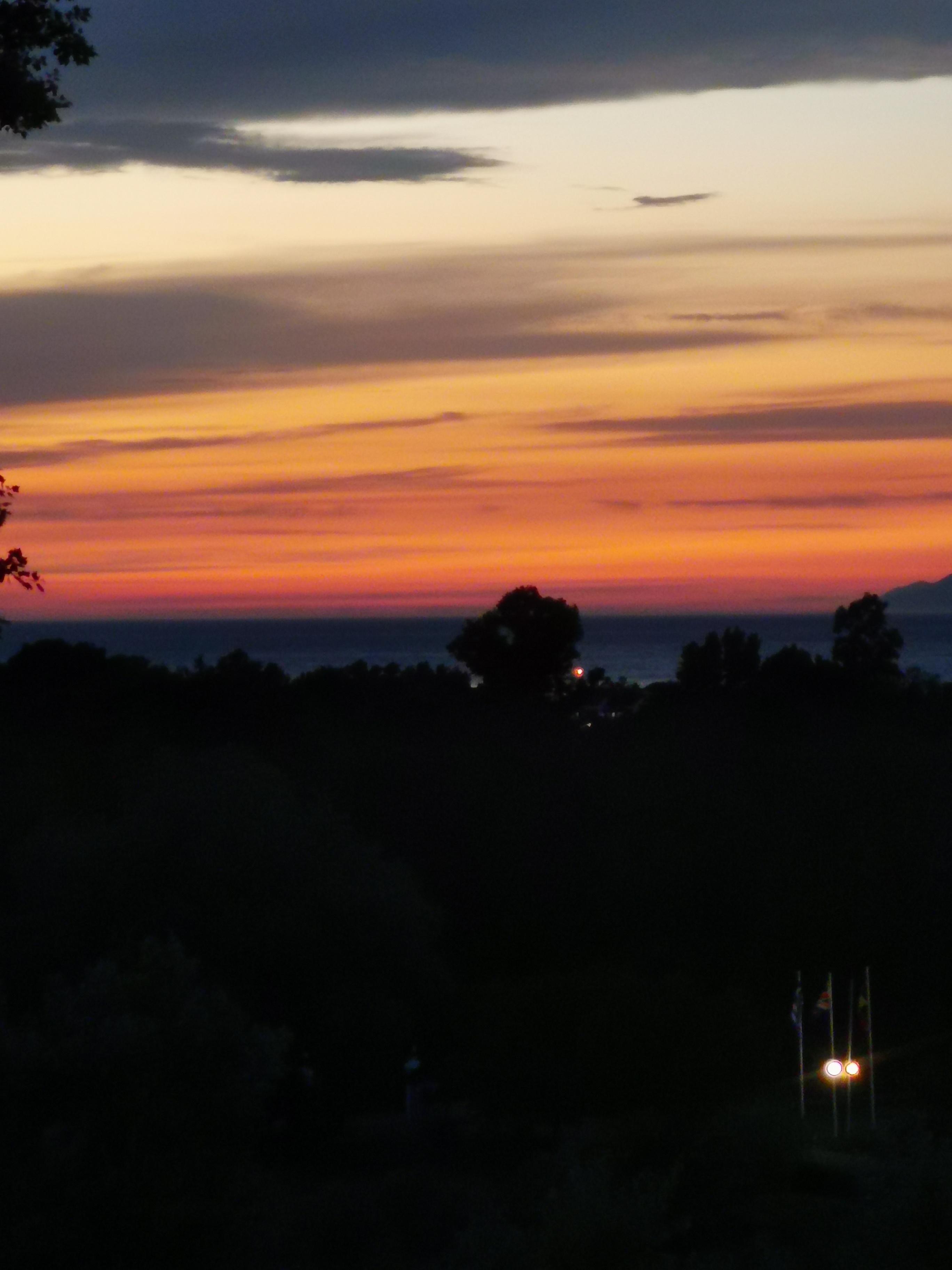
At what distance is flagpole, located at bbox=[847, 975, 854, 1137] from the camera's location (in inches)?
1053

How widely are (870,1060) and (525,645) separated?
45782 millimetres

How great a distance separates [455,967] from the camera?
32219mm

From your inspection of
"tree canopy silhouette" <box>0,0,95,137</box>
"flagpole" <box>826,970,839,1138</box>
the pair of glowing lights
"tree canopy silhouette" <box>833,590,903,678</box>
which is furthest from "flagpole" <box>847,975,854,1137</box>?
"tree canopy silhouette" <box>833,590,903,678</box>

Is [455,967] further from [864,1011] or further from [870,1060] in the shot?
[870,1060]

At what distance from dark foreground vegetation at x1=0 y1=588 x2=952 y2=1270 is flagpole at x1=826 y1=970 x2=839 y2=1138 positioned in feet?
1.15

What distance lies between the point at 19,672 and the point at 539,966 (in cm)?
2554

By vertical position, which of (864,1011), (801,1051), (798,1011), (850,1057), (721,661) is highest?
(721,661)

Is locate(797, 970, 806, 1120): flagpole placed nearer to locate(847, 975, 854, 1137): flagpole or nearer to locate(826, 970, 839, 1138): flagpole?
locate(826, 970, 839, 1138): flagpole

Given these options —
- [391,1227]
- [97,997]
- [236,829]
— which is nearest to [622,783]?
[236,829]

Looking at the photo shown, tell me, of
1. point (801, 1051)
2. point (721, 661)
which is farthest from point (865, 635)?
point (801, 1051)

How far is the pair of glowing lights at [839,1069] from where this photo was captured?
26172mm

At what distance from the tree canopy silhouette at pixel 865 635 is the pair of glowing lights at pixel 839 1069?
183ft

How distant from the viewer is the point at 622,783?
142 feet

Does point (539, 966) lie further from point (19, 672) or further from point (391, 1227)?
point (19, 672)
